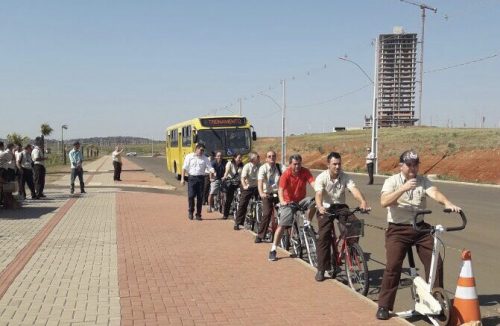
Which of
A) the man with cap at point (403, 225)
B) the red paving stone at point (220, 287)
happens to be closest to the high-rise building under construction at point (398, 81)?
the red paving stone at point (220, 287)

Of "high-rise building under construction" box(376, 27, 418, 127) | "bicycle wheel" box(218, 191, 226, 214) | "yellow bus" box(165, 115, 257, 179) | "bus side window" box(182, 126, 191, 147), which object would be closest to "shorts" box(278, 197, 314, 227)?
"bicycle wheel" box(218, 191, 226, 214)

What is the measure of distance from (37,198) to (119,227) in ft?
23.3

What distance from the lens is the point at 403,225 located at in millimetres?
5508

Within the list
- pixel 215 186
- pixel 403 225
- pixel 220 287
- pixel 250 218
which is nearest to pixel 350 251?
pixel 403 225

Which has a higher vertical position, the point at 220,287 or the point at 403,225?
the point at 403,225

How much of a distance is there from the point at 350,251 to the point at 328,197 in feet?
2.39

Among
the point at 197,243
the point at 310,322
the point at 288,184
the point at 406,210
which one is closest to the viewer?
the point at 310,322

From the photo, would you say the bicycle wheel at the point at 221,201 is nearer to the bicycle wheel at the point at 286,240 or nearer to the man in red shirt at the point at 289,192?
the bicycle wheel at the point at 286,240

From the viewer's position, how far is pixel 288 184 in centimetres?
795

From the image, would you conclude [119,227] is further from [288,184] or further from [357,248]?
[357,248]

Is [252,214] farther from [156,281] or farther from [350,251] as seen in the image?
[350,251]

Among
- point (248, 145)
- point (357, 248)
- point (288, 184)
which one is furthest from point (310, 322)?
point (248, 145)

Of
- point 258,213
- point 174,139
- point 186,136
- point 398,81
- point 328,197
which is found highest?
point 398,81

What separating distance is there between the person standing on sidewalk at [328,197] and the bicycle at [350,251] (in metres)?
0.08
